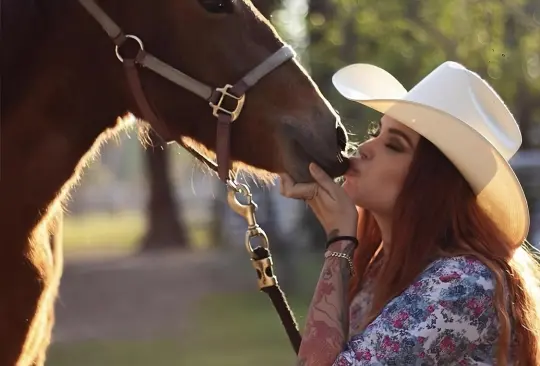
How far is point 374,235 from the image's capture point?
2.68 meters

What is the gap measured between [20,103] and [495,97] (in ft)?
4.12

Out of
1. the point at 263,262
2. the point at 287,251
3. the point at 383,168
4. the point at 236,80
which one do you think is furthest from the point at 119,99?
the point at 287,251

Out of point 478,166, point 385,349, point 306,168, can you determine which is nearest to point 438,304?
point 385,349

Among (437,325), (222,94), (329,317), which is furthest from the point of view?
(222,94)

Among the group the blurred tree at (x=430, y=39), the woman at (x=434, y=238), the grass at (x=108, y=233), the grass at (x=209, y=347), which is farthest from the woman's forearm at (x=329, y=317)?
the grass at (x=108, y=233)

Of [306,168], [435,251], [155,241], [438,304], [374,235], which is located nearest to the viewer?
[438,304]

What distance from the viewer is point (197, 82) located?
8.25 feet

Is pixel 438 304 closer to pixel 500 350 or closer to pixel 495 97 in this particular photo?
pixel 500 350

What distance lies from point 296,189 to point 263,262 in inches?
9.2

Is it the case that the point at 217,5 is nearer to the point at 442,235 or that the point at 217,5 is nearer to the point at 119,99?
the point at 119,99

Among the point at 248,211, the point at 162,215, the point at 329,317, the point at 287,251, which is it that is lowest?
the point at 329,317

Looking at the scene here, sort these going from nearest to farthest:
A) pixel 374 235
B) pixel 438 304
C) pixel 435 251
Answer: pixel 438 304, pixel 435 251, pixel 374 235

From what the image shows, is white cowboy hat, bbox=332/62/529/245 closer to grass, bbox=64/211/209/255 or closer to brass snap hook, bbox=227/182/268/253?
brass snap hook, bbox=227/182/268/253

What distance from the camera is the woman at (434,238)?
2.13m
